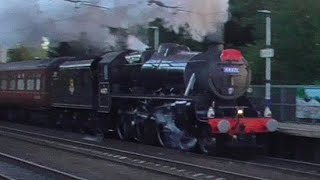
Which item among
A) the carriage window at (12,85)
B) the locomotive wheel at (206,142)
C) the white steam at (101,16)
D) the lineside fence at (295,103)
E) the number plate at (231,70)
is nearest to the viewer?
the locomotive wheel at (206,142)

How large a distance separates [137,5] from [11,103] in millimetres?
13116

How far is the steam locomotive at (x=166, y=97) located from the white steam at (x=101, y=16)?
35.0 inches

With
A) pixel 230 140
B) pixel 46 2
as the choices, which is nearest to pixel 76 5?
pixel 46 2

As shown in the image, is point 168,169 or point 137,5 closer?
point 168,169

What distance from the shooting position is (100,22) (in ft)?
64.3

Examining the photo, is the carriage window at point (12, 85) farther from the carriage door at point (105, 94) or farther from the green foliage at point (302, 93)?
the green foliage at point (302, 93)

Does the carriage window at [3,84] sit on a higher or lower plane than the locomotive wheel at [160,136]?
higher

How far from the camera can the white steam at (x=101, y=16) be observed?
1706 centimetres

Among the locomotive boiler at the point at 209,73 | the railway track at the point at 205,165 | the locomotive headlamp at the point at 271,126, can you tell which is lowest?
the railway track at the point at 205,165

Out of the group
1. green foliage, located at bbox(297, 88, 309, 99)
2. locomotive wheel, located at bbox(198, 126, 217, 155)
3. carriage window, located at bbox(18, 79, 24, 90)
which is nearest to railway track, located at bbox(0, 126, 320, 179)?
locomotive wheel, located at bbox(198, 126, 217, 155)

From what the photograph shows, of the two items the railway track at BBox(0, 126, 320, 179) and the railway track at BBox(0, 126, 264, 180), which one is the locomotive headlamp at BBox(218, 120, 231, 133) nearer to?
the railway track at BBox(0, 126, 320, 179)

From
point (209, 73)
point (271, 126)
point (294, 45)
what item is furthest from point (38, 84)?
point (271, 126)

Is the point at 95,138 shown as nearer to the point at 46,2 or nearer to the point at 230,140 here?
the point at 46,2

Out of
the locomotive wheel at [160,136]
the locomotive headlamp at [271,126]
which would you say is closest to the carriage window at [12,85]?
the locomotive wheel at [160,136]
